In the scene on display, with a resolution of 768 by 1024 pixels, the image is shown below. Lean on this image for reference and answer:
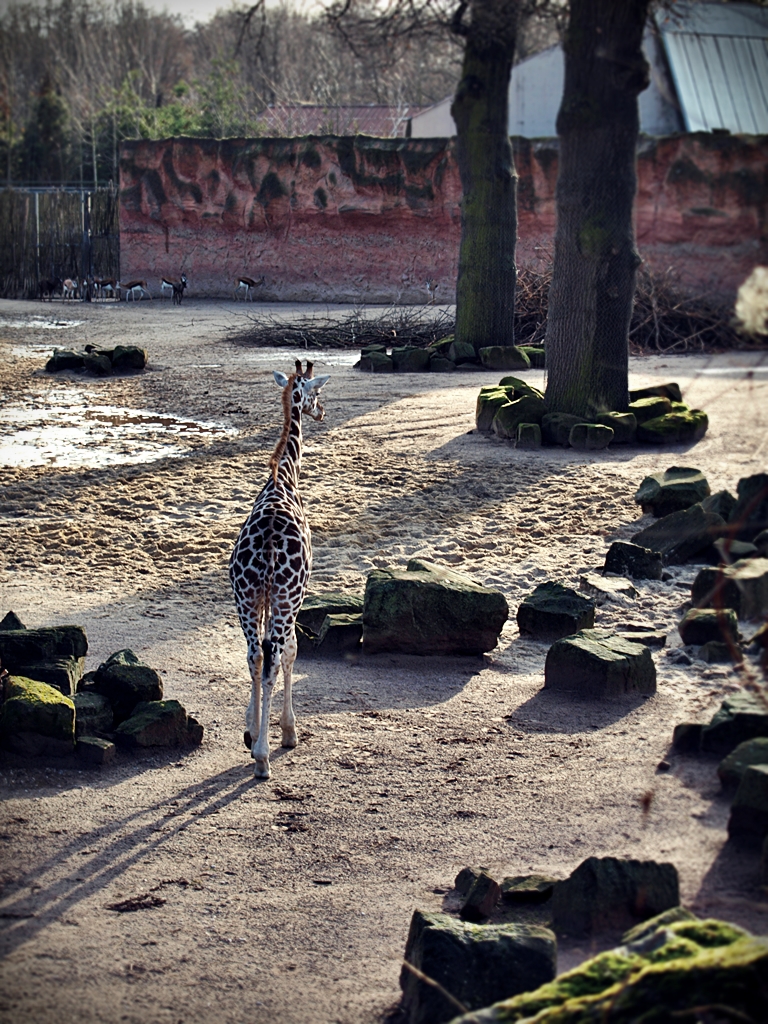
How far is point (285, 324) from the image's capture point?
2067 centimetres

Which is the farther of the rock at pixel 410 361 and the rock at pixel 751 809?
the rock at pixel 410 361

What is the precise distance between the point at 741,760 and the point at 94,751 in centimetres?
273

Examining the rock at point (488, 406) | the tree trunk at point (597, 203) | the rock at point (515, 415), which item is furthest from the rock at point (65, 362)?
the tree trunk at point (597, 203)

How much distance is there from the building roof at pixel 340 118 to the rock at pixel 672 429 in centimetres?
2752

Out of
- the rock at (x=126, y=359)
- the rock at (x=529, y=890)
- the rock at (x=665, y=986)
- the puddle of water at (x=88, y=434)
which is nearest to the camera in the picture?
the rock at (x=665, y=986)

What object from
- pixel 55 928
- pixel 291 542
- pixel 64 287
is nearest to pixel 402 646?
pixel 291 542

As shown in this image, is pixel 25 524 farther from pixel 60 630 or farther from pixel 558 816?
pixel 558 816

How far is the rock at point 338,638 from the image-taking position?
6469mm

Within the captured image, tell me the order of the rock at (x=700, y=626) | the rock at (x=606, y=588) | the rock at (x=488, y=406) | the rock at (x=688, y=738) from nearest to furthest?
1. the rock at (x=688, y=738)
2. the rock at (x=700, y=626)
3. the rock at (x=606, y=588)
4. the rock at (x=488, y=406)

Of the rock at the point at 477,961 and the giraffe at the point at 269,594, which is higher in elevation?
the giraffe at the point at 269,594

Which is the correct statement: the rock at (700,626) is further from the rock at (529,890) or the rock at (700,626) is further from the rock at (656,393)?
the rock at (656,393)

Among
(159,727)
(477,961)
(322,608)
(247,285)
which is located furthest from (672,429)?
(247,285)

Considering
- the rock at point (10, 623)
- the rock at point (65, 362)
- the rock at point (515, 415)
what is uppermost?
the rock at point (65, 362)

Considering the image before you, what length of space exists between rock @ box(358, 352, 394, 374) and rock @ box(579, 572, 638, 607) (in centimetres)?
900
